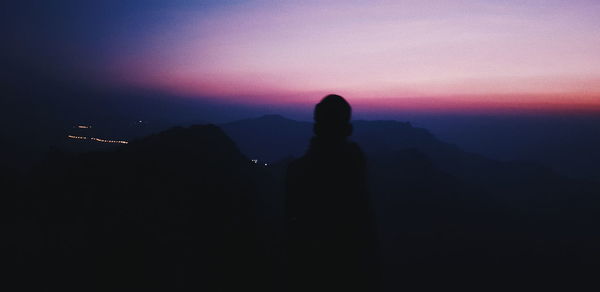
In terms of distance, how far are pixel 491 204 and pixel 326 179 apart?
65.7m

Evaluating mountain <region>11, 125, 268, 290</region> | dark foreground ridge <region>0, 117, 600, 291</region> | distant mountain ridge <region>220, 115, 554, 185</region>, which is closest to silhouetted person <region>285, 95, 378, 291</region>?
dark foreground ridge <region>0, 117, 600, 291</region>

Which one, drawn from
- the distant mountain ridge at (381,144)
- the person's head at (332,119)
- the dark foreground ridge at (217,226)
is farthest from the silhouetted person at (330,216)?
the distant mountain ridge at (381,144)

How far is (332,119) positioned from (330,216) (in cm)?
79

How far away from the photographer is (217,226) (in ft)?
90.6

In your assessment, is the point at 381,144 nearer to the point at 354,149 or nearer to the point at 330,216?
the point at 354,149

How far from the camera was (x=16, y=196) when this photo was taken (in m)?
24.6

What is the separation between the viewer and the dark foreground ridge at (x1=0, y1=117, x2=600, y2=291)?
65.7ft

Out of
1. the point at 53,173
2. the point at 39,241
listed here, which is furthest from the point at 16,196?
the point at 39,241

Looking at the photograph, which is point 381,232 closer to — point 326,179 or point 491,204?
point 491,204

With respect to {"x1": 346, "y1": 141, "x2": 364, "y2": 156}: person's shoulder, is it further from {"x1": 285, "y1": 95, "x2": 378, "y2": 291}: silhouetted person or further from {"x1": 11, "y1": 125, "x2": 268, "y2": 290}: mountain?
{"x1": 11, "y1": 125, "x2": 268, "y2": 290}: mountain

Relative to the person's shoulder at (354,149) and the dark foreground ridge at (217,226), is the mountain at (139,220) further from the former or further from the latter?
the person's shoulder at (354,149)

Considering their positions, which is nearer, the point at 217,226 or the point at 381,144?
the point at 217,226

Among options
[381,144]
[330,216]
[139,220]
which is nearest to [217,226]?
[139,220]

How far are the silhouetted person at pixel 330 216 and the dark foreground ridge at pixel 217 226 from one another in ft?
4.20
